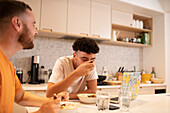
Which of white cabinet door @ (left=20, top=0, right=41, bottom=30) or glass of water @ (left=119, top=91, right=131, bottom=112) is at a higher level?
white cabinet door @ (left=20, top=0, right=41, bottom=30)

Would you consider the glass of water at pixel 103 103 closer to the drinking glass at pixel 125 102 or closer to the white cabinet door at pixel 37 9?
the drinking glass at pixel 125 102

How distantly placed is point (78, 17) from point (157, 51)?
2.20m

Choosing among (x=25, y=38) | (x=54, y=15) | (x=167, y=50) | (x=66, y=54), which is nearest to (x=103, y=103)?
(x=25, y=38)

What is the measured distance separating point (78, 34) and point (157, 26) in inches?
87.1

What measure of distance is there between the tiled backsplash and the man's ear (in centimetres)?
204

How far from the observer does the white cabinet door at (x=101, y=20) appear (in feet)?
10.3

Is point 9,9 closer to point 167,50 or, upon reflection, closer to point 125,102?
point 125,102

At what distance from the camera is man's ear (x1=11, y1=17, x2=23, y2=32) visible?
35.7 inches

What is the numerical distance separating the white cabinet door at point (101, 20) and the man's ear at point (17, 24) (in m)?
2.24

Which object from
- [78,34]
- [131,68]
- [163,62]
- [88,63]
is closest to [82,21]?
[78,34]

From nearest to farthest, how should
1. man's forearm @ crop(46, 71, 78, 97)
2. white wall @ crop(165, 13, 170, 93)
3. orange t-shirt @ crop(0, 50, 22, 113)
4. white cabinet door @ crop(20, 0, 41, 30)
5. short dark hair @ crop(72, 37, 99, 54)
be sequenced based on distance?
1. orange t-shirt @ crop(0, 50, 22, 113)
2. man's forearm @ crop(46, 71, 78, 97)
3. short dark hair @ crop(72, 37, 99, 54)
4. white cabinet door @ crop(20, 0, 41, 30)
5. white wall @ crop(165, 13, 170, 93)

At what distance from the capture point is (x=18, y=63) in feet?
9.20

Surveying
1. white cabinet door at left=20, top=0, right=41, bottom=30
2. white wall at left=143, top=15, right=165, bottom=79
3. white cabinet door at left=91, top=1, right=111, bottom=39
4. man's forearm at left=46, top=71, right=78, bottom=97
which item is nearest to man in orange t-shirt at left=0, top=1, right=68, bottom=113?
man's forearm at left=46, top=71, right=78, bottom=97

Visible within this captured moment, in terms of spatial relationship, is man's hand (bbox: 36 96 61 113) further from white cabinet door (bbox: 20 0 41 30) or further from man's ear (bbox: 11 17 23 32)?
white cabinet door (bbox: 20 0 41 30)
